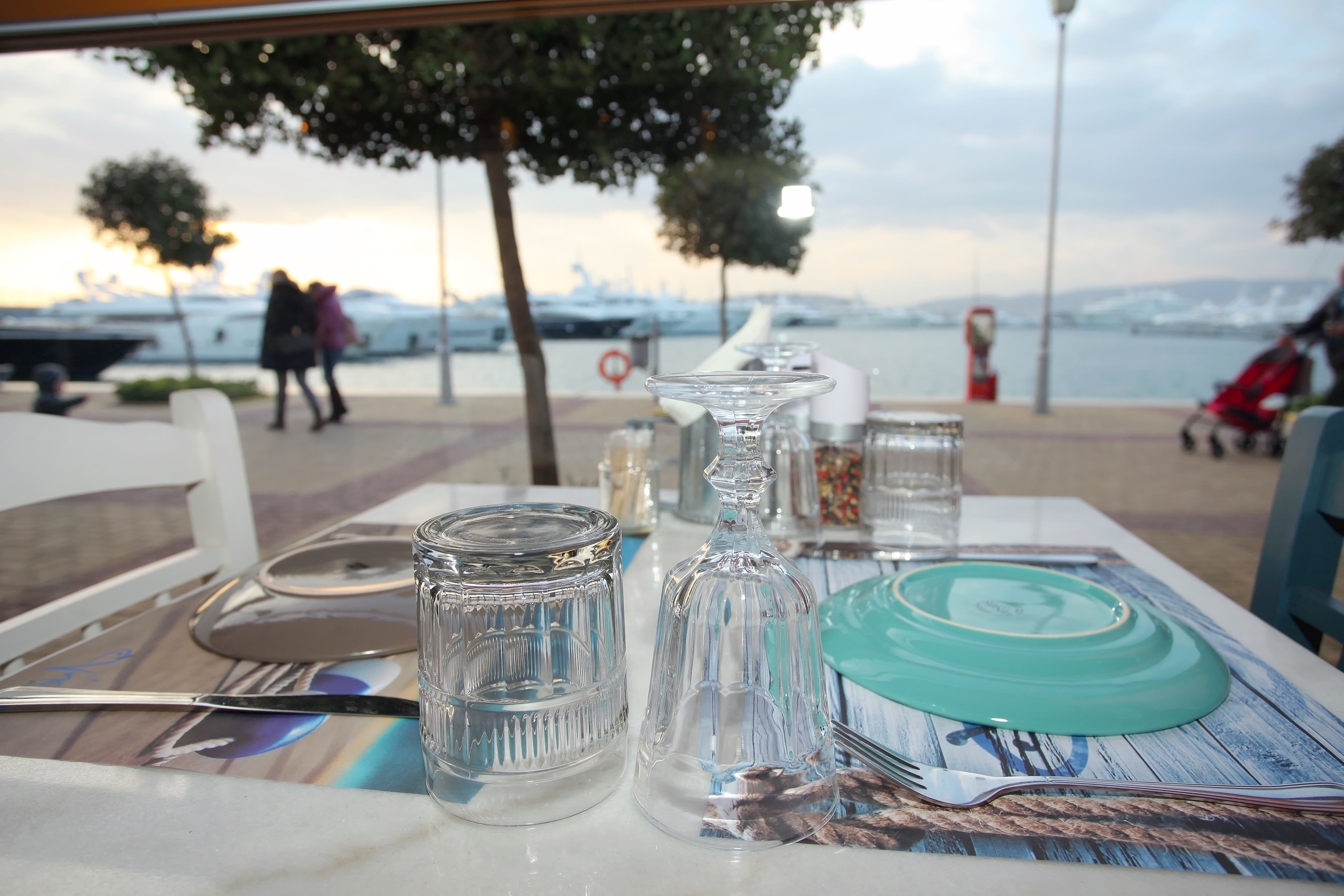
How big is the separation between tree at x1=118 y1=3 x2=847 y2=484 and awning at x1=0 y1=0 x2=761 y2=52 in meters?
0.52

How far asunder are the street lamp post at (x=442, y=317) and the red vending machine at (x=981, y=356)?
2855 mm

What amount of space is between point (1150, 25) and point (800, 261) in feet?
6.69

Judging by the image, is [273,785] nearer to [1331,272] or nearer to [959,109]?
[959,109]

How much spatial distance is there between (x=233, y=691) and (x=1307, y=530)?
3.31 feet

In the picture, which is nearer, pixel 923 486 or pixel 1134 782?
pixel 1134 782

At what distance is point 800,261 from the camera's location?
3049 mm

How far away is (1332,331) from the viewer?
3.99 metres

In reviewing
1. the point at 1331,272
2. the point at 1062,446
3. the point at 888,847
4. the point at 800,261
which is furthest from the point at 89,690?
the point at 1331,272

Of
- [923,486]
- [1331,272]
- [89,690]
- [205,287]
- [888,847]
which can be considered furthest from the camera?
[205,287]

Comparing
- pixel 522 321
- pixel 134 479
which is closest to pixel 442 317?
pixel 522 321

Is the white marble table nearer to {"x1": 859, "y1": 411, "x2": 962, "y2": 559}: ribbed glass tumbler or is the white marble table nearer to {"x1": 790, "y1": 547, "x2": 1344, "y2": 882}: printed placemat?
{"x1": 790, "y1": 547, "x2": 1344, "y2": 882}: printed placemat

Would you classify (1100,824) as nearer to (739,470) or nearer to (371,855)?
(739,470)

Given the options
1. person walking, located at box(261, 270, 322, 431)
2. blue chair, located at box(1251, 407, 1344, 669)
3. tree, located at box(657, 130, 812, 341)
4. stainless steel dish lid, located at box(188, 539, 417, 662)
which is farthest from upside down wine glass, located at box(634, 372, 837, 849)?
person walking, located at box(261, 270, 322, 431)

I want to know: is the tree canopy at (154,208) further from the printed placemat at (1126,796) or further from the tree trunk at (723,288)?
the printed placemat at (1126,796)
